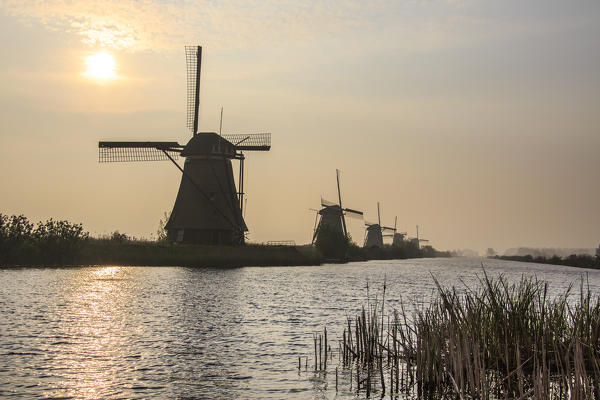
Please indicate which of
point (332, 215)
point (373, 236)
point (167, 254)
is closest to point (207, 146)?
point (167, 254)

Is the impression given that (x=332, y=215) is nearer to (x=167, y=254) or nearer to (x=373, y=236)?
(x=373, y=236)

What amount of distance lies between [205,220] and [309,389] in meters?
42.9

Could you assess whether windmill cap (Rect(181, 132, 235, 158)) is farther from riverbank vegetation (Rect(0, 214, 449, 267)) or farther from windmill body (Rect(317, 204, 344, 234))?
windmill body (Rect(317, 204, 344, 234))

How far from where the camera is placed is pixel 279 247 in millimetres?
65000

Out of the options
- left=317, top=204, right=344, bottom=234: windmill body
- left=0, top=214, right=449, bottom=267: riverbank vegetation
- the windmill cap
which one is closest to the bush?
left=0, top=214, right=449, bottom=267: riverbank vegetation

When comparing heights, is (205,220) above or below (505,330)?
above

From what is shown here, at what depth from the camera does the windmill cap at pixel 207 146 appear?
54.7m

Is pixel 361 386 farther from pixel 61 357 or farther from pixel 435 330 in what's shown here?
pixel 61 357

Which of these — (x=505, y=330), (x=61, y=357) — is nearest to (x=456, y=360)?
(x=505, y=330)

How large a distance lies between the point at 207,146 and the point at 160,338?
37876mm

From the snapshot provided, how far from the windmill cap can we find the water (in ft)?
68.2

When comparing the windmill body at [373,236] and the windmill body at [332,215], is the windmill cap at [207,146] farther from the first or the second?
the windmill body at [373,236]

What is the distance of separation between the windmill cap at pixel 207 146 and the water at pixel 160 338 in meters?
20.8

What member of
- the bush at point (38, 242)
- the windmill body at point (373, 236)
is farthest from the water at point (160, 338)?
the windmill body at point (373, 236)
